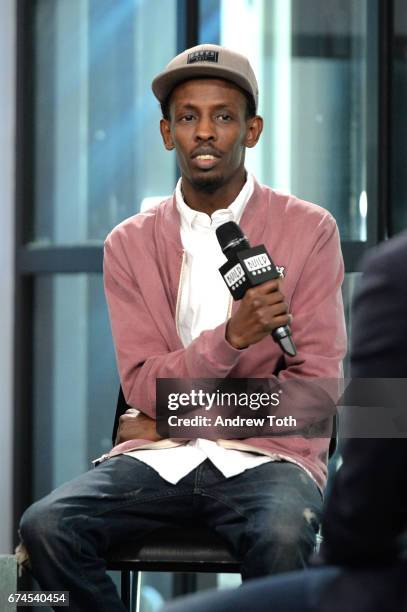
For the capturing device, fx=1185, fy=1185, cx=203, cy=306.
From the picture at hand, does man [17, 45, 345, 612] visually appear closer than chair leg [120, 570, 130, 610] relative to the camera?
Yes

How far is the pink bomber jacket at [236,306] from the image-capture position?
92.0 inches

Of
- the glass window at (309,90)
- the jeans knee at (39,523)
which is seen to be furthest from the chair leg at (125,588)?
the glass window at (309,90)

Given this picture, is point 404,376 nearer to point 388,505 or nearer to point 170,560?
point 388,505

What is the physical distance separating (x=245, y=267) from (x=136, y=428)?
51cm

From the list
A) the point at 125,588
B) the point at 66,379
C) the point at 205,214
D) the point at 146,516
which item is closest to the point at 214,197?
the point at 205,214

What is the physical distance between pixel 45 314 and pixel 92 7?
1.20m

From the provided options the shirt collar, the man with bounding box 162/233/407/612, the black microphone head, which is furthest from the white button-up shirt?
the man with bounding box 162/233/407/612

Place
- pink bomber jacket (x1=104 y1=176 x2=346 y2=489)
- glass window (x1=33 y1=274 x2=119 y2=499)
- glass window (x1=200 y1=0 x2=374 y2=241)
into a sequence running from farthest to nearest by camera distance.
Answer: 1. glass window (x1=33 y1=274 x2=119 y2=499)
2. glass window (x1=200 y1=0 x2=374 y2=241)
3. pink bomber jacket (x1=104 y1=176 x2=346 y2=489)

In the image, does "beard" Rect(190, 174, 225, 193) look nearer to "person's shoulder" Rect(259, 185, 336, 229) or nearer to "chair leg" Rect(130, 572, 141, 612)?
"person's shoulder" Rect(259, 185, 336, 229)

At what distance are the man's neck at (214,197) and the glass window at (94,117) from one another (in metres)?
1.85

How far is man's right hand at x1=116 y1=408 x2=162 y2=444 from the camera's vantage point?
242 cm

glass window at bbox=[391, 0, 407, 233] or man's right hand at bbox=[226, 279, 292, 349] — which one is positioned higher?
glass window at bbox=[391, 0, 407, 233]

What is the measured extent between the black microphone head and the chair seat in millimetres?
569

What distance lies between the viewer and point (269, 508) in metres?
2.19
